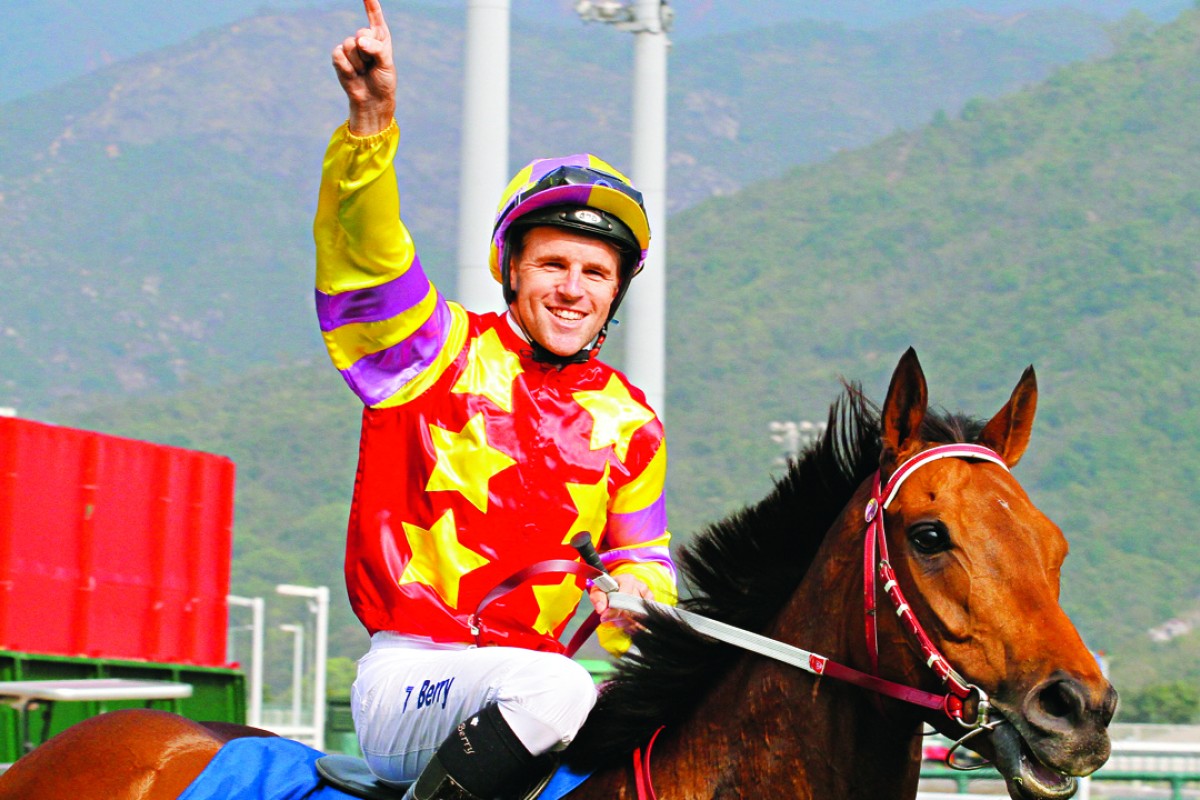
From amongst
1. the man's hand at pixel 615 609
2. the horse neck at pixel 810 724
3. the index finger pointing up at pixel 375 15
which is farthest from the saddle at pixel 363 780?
the index finger pointing up at pixel 375 15

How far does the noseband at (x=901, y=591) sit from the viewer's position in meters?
2.94

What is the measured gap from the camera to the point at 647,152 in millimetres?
10250

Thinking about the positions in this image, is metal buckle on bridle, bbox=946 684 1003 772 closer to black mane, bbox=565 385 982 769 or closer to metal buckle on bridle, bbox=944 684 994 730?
metal buckle on bridle, bbox=944 684 994 730

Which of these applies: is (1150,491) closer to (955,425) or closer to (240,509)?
(240,509)

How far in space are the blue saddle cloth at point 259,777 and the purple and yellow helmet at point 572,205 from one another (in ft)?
3.48

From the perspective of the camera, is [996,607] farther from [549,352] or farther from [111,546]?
[111,546]

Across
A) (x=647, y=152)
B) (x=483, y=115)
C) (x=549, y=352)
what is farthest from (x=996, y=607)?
(x=647, y=152)

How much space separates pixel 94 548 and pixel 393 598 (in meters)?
6.88

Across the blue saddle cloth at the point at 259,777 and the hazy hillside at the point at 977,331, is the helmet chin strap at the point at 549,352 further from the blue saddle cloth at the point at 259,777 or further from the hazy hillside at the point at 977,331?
the hazy hillside at the point at 977,331

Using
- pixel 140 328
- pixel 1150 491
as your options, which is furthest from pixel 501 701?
pixel 140 328

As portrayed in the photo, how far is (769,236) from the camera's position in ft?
406

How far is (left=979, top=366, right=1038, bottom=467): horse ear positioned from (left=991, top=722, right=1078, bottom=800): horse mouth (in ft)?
1.96

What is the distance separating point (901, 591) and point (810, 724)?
0.32 metres

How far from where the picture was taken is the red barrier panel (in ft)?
29.8
